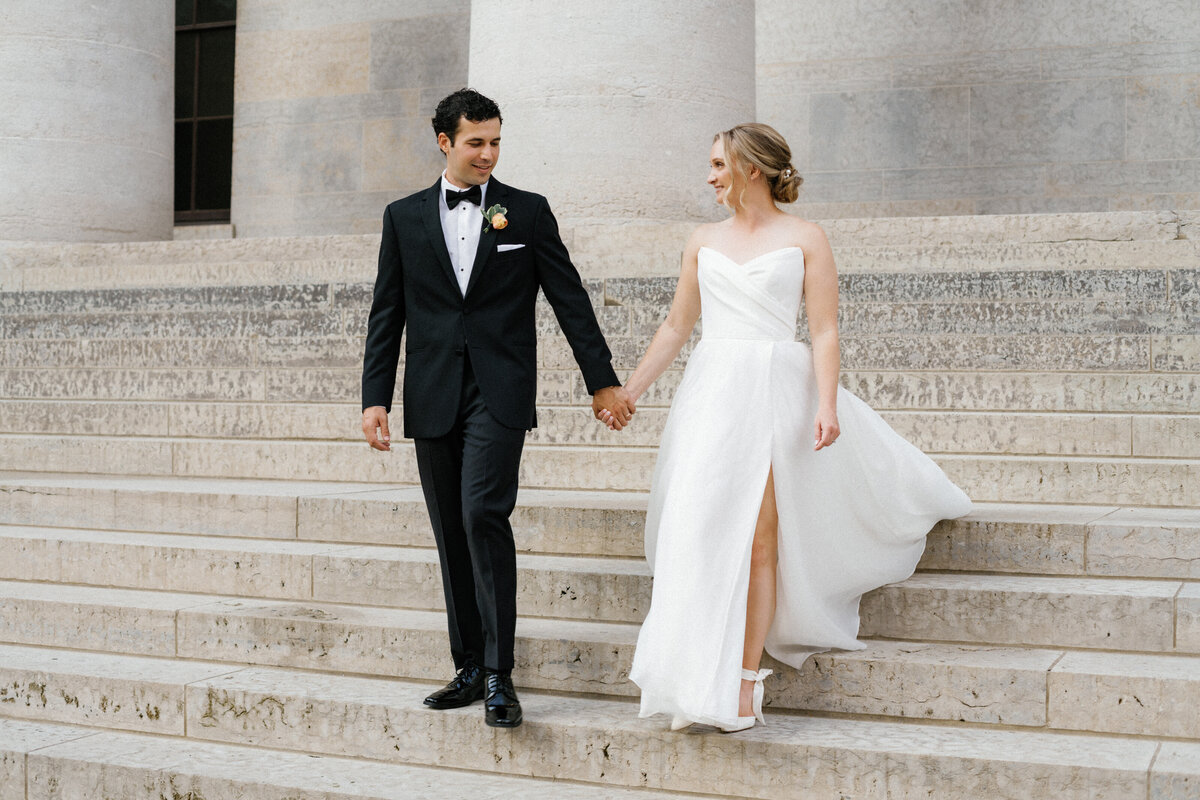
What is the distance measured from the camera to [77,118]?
36.3 ft

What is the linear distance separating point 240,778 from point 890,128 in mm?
9514

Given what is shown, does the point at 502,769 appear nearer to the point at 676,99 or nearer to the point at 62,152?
the point at 676,99

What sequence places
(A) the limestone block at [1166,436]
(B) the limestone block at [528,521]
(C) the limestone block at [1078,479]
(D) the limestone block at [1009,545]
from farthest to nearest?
(A) the limestone block at [1166,436]
(C) the limestone block at [1078,479]
(B) the limestone block at [528,521]
(D) the limestone block at [1009,545]

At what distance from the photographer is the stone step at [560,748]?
3807 mm

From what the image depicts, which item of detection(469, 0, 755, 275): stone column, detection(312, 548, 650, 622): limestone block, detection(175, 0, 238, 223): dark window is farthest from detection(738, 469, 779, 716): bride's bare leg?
detection(175, 0, 238, 223): dark window

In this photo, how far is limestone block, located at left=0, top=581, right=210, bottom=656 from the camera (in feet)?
17.3

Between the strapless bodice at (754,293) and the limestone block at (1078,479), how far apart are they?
77.6 inches

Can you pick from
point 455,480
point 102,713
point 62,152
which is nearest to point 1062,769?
point 455,480

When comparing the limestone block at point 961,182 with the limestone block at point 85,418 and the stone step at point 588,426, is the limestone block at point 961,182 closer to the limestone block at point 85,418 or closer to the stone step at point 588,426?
the stone step at point 588,426

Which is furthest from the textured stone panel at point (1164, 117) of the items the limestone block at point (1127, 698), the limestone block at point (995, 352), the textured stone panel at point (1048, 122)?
the limestone block at point (1127, 698)

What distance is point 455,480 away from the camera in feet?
14.3

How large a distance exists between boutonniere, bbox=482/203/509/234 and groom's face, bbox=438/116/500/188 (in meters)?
0.10

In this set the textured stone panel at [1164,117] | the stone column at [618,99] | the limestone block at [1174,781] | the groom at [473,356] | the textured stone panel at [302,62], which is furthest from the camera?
the textured stone panel at [302,62]

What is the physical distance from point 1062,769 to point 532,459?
3.43 meters
